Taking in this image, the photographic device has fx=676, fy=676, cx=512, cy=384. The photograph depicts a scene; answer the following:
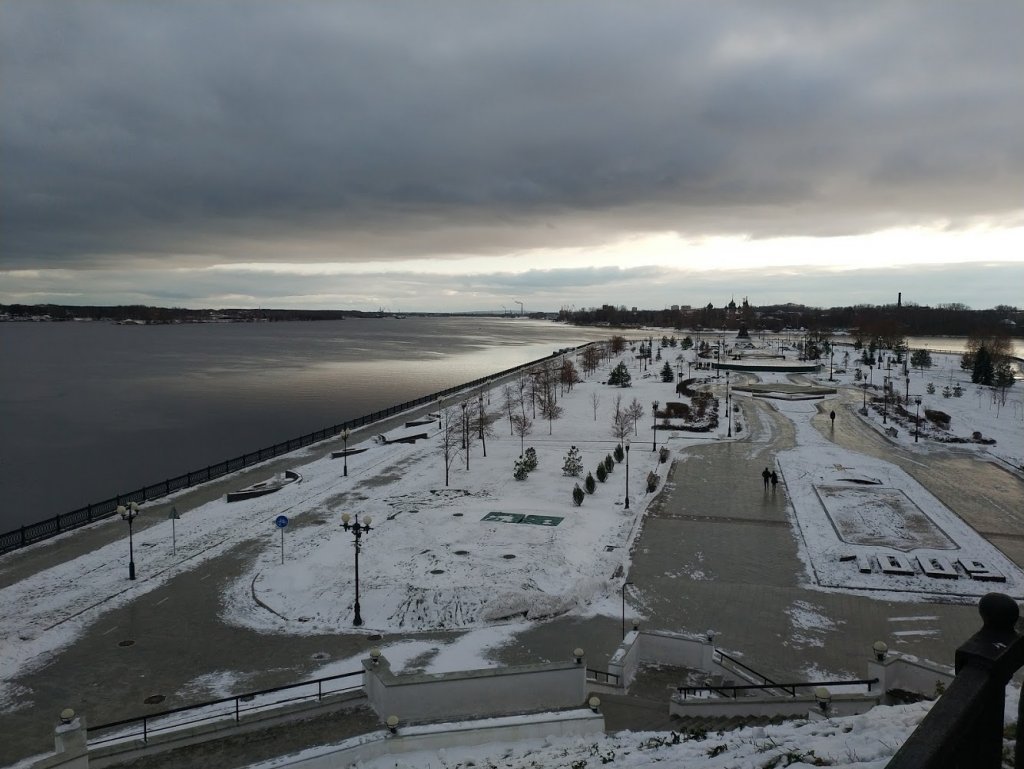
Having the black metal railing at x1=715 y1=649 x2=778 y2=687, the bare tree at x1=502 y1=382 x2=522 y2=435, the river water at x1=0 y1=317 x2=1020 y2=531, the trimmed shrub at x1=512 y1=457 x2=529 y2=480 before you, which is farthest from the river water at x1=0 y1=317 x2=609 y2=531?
the black metal railing at x1=715 y1=649 x2=778 y2=687

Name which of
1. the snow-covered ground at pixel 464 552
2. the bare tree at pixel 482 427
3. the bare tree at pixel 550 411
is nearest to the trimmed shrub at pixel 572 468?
the snow-covered ground at pixel 464 552

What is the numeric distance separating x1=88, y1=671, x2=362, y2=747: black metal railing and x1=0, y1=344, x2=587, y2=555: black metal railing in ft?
45.5

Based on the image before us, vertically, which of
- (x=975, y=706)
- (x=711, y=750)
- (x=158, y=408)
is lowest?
(x=158, y=408)

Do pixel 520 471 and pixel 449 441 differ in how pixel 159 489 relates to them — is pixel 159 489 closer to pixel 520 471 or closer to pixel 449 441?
pixel 449 441

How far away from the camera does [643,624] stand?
17.6 meters

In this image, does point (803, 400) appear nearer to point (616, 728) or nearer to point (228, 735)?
point (616, 728)

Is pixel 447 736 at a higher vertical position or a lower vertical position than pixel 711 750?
lower

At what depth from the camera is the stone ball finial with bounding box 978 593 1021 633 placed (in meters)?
2.72

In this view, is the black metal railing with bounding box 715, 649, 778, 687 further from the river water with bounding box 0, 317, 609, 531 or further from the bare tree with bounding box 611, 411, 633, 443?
the river water with bounding box 0, 317, 609, 531

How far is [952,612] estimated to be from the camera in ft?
60.6

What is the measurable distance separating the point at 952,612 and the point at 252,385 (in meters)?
80.5

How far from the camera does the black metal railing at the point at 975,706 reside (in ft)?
7.72

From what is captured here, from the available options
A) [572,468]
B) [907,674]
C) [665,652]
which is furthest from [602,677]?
[572,468]

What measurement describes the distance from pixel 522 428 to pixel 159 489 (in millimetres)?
20120
